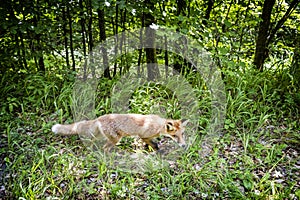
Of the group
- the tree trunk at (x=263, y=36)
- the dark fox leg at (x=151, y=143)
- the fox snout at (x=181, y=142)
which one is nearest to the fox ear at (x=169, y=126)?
the fox snout at (x=181, y=142)

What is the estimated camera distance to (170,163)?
3.28 meters

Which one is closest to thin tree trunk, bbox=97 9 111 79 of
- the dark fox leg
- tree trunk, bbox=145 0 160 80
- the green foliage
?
the green foliage

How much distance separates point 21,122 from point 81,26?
5.65 ft

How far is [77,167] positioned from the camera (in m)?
3.17

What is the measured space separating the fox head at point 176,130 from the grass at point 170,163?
0.58ft

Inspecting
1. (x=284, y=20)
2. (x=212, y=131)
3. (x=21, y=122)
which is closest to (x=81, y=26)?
(x=21, y=122)

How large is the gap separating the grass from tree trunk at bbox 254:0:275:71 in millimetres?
1265

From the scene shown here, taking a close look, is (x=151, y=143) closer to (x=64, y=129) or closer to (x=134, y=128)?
(x=134, y=128)

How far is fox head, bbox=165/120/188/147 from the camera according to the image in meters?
3.24

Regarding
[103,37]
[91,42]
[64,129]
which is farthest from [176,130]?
[91,42]

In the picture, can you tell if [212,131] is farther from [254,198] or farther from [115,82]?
[115,82]

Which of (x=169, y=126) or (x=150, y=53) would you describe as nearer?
(x=169, y=126)

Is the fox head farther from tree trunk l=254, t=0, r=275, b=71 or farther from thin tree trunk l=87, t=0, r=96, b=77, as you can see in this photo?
tree trunk l=254, t=0, r=275, b=71

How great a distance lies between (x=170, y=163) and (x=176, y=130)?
1.17 ft
